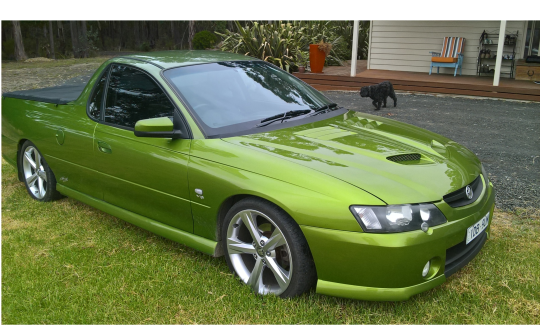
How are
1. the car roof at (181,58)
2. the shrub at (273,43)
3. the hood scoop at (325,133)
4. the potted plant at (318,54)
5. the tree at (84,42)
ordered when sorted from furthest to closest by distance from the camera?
the tree at (84,42), the shrub at (273,43), the potted plant at (318,54), the car roof at (181,58), the hood scoop at (325,133)

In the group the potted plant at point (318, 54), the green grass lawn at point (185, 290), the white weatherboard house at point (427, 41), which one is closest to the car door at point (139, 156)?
the green grass lawn at point (185, 290)

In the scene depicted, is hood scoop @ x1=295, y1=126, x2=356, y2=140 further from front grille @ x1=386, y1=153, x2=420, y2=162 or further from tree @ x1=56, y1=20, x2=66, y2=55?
tree @ x1=56, y1=20, x2=66, y2=55

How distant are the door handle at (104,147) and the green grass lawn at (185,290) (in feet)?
2.51

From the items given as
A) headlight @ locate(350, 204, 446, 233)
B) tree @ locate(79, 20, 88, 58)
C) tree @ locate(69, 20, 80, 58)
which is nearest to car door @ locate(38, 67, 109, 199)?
headlight @ locate(350, 204, 446, 233)

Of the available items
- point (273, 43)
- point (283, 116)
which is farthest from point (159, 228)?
point (273, 43)

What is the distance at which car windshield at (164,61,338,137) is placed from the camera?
348cm

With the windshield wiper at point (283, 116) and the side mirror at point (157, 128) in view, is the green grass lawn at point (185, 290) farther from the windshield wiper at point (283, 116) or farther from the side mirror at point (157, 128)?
the windshield wiper at point (283, 116)

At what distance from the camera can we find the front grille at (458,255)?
2.81 metres

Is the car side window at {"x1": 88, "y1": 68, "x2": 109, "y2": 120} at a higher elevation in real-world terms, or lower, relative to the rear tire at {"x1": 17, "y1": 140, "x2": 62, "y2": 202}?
higher

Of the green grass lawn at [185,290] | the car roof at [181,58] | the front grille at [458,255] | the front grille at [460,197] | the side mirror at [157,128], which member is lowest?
the green grass lawn at [185,290]

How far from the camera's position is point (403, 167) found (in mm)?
2951

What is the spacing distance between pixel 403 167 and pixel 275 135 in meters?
0.93

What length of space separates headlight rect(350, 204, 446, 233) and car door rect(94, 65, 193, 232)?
1.29 m

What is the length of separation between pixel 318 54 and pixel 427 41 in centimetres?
337
